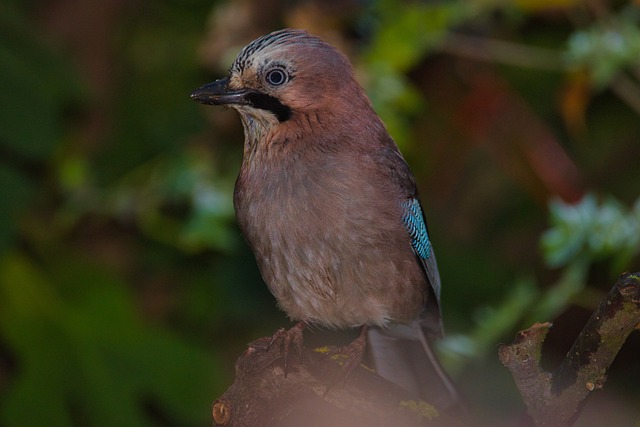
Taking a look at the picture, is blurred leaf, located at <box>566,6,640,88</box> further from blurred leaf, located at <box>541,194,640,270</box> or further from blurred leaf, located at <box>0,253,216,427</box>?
blurred leaf, located at <box>0,253,216,427</box>

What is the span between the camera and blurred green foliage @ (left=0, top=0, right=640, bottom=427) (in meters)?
4.73

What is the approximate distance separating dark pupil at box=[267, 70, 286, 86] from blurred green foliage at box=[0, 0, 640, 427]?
1202 mm

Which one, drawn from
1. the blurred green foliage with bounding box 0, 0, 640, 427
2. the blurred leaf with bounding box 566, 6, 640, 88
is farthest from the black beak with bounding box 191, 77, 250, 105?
the blurred leaf with bounding box 566, 6, 640, 88

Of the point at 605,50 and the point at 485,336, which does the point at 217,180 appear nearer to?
the point at 485,336

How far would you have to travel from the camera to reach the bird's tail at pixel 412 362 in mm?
3996

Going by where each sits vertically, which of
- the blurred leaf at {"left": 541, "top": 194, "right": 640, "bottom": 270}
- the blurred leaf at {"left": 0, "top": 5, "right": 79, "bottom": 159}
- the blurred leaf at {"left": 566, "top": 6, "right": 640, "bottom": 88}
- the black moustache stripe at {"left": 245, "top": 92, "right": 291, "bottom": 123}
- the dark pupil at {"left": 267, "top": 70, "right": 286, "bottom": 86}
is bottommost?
the blurred leaf at {"left": 541, "top": 194, "right": 640, "bottom": 270}

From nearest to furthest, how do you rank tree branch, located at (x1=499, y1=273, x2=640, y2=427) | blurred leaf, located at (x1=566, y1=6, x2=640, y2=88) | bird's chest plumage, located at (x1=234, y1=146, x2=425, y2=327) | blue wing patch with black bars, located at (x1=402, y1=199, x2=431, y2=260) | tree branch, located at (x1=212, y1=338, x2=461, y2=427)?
tree branch, located at (x1=499, y1=273, x2=640, y2=427)
tree branch, located at (x1=212, y1=338, x2=461, y2=427)
bird's chest plumage, located at (x1=234, y1=146, x2=425, y2=327)
blue wing patch with black bars, located at (x1=402, y1=199, x2=431, y2=260)
blurred leaf, located at (x1=566, y1=6, x2=640, y2=88)

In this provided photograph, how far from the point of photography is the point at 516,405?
4840 mm

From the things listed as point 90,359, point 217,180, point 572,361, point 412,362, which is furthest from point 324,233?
point 90,359

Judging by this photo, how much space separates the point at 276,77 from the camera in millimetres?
3525

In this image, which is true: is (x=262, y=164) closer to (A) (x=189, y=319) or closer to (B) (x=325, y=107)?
(B) (x=325, y=107)

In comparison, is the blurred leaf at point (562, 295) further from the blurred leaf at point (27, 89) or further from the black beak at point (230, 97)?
the blurred leaf at point (27, 89)

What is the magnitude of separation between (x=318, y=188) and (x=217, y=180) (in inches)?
63.9

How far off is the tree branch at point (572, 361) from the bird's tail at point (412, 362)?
1274 mm
